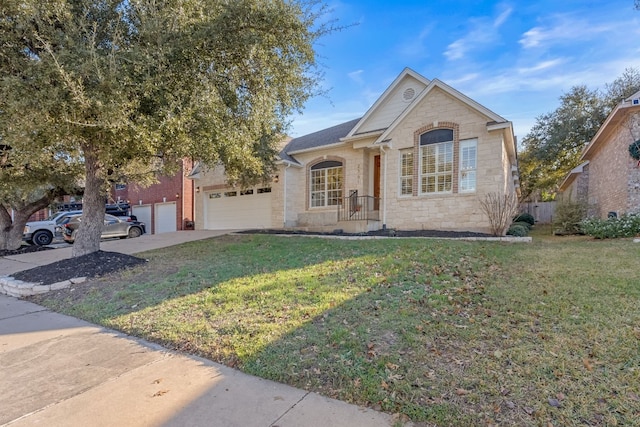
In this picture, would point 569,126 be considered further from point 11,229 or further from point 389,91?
point 11,229

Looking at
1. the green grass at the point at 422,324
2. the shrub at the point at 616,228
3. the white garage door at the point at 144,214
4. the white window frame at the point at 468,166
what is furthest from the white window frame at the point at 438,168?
the white garage door at the point at 144,214

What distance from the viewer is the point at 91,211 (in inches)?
348

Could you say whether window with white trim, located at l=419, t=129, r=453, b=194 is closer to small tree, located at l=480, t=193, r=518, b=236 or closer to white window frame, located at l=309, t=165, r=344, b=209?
small tree, located at l=480, t=193, r=518, b=236

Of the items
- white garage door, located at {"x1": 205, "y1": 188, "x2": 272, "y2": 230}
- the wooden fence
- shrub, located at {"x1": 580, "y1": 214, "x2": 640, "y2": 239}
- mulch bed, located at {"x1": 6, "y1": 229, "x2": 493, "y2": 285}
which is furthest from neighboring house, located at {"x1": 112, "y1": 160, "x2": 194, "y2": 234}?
the wooden fence

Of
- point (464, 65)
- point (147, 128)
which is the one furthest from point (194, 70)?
point (464, 65)

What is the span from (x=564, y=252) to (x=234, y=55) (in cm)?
867

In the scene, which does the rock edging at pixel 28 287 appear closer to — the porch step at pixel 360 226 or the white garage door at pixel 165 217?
the porch step at pixel 360 226

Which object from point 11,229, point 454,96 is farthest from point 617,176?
point 11,229

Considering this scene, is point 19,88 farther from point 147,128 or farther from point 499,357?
point 499,357

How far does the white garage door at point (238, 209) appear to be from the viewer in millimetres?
16531

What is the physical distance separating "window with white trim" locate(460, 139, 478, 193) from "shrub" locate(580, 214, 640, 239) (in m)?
3.74

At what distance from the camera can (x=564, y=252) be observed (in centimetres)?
772

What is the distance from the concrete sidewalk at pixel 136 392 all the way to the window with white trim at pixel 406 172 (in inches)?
405

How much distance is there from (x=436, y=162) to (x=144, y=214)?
2040 cm
